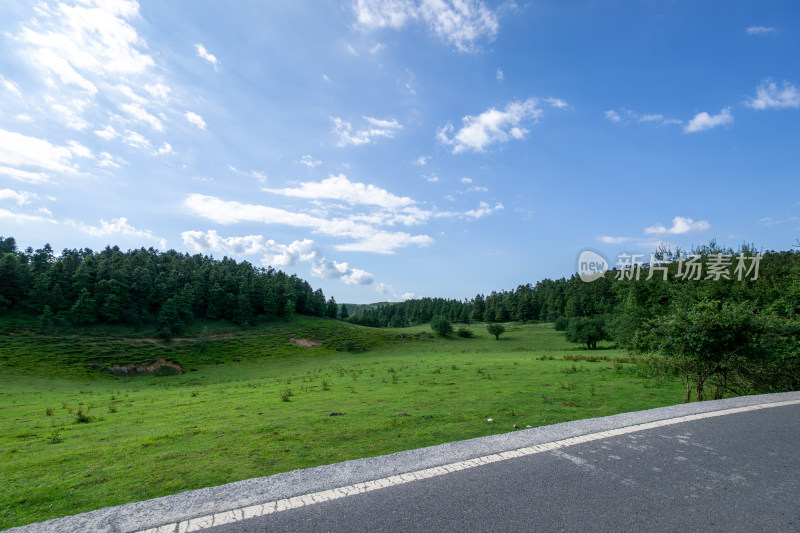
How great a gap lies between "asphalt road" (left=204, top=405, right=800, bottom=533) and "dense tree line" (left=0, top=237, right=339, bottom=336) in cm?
8154

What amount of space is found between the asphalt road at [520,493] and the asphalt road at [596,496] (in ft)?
0.05

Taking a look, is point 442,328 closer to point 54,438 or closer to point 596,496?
point 54,438

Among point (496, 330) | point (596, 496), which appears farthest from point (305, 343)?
point (596, 496)

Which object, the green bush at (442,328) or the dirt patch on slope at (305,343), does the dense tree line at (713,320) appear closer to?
the green bush at (442,328)

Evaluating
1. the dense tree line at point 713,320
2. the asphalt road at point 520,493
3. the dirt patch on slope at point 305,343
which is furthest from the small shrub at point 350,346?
the asphalt road at point 520,493

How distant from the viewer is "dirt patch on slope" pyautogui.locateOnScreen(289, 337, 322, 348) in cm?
7888

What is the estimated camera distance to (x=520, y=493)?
461 centimetres

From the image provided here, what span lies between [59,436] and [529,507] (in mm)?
13904

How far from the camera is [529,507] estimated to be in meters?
4.30

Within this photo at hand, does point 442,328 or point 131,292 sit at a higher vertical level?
point 131,292

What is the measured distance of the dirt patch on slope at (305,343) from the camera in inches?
3105

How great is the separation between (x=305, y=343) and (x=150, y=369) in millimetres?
29543

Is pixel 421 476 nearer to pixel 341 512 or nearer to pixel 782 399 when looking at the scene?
Result: pixel 341 512

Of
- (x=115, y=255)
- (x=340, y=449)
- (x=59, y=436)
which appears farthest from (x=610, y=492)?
(x=115, y=255)
